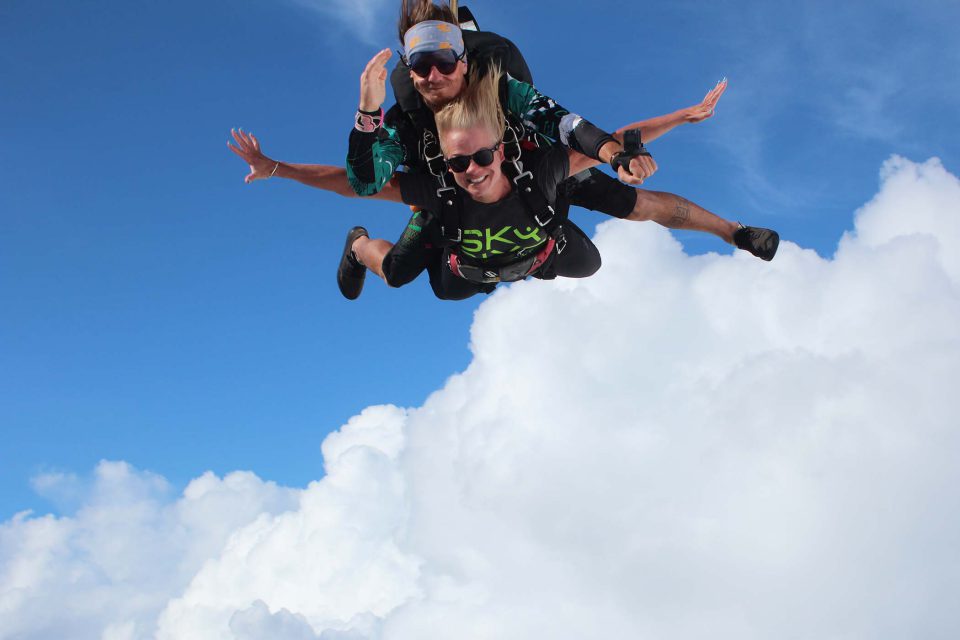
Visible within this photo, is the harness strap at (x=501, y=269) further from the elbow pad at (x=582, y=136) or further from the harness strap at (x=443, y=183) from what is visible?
the elbow pad at (x=582, y=136)

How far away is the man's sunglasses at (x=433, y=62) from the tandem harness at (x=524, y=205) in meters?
0.50

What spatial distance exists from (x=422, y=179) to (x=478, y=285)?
5.12 ft

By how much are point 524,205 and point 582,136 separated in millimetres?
888

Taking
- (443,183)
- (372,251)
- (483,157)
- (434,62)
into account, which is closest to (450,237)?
(443,183)

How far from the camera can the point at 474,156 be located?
6938mm

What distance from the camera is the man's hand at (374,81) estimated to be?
21.4 feet

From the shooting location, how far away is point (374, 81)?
6.52 metres

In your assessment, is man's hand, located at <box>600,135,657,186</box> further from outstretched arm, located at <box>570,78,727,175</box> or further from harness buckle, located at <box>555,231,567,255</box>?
harness buckle, located at <box>555,231,567,255</box>

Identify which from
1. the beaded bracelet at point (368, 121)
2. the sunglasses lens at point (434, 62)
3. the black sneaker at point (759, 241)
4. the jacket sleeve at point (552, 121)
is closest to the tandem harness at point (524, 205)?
the jacket sleeve at point (552, 121)

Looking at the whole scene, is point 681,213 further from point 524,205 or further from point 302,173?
point 302,173

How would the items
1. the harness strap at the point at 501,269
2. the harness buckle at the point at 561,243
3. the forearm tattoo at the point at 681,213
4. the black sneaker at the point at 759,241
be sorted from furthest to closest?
the forearm tattoo at the point at 681,213 < the black sneaker at the point at 759,241 < the harness buckle at the point at 561,243 < the harness strap at the point at 501,269

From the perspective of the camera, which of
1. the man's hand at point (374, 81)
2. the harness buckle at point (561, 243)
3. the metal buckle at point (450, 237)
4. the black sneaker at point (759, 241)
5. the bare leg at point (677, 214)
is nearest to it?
the man's hand at point (374, 81)

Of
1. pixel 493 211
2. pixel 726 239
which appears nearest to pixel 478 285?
pixel 493 211

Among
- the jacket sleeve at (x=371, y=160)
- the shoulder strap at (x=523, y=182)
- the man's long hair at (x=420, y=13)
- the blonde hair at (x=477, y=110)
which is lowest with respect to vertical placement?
the jacket sleeve at (x=371, y=160)
